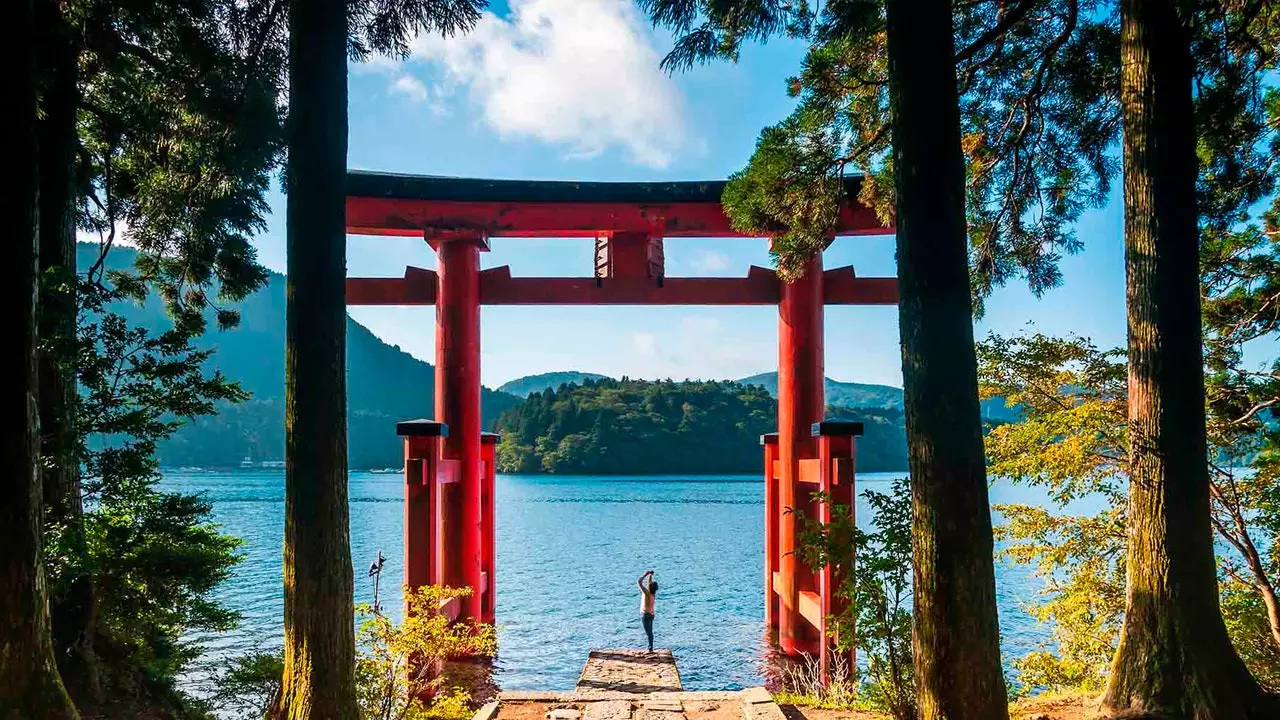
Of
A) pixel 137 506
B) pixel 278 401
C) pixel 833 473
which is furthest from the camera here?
pixel 278 401

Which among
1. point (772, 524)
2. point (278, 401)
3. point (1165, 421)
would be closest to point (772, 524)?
point (772, 524)

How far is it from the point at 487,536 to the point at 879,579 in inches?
241

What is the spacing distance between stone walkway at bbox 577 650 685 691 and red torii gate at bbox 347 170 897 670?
1334mm

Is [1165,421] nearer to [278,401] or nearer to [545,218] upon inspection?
[545,218]

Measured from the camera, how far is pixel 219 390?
468 centimetres

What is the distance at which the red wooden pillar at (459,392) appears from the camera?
803 cm

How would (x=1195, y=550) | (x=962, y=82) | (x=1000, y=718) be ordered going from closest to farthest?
(x=1000, y=718) → (x=1195, y=550) → (x=962, y=82)

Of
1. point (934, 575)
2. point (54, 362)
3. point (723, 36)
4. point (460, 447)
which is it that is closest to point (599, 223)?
point (460, 447)

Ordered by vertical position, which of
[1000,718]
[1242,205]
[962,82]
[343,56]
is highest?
[962,82]

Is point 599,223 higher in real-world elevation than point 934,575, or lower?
higher

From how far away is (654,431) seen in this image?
Result: 56.2 m

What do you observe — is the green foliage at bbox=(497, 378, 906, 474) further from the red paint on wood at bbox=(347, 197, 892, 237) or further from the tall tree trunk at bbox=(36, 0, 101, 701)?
the tall tree trunk at bbox=(36, 0, 101, 701)

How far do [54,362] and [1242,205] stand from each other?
7.56m

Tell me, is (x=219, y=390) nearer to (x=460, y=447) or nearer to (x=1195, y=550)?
(x=460, y=447)
